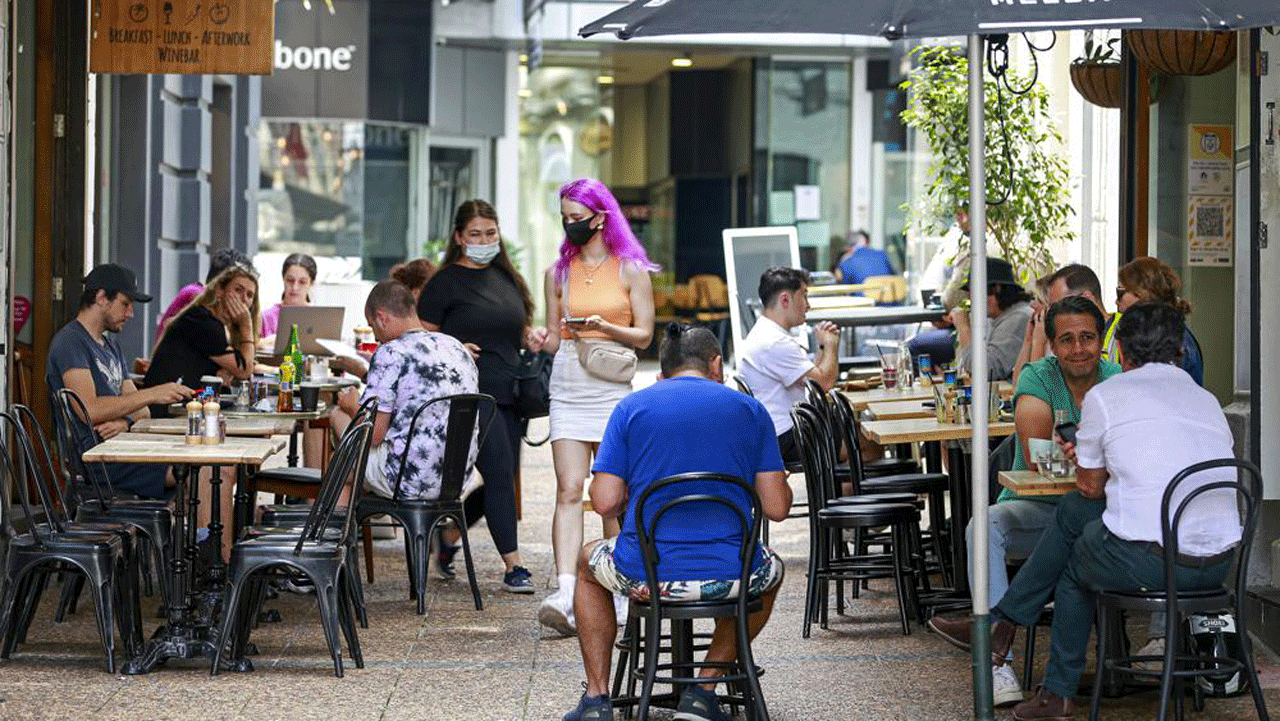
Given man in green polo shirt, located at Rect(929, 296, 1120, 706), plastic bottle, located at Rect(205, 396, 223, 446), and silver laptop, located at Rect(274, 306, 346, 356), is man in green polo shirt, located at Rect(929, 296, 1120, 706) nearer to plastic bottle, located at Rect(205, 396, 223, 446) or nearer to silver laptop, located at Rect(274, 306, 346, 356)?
plastic bottle, located at Rect(205, 396, 223, 446)

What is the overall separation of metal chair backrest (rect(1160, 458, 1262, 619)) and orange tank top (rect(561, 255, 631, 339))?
2867 mm

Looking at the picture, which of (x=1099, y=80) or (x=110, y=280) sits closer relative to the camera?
(x=110, y=280)

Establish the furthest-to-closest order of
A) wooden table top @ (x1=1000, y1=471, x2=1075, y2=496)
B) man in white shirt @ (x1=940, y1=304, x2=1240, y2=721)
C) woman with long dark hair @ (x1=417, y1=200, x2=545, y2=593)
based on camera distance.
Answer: woman with long dark hair @ (x1=417, y1=200, x2=545, y2=593), wooden table top @ (x1=1000, y1=471, x2=1075, y2=496), man in white shirt @ (x1=940, y1=304, x2=1240, y2=721)

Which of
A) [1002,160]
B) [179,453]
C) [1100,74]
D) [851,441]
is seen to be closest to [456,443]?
[851,441]

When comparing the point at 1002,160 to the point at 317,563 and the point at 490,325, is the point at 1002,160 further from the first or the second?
the point at 317,563

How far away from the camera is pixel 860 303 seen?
16.4m

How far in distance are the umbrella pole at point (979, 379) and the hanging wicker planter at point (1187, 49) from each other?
3440mm

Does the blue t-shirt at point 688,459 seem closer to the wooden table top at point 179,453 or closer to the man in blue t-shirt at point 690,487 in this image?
the man in blue t-shirt at point 690,487

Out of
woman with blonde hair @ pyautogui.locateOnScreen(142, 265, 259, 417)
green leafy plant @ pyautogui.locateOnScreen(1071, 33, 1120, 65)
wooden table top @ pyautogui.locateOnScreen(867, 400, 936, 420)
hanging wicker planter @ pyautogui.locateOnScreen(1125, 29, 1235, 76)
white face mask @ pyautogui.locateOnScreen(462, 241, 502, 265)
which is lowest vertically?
wooden table top @ pyautogui.locateOnScreen(867, 400, 936, 420)

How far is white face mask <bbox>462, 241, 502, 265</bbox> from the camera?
934 cm

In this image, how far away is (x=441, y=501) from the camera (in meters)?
8.80

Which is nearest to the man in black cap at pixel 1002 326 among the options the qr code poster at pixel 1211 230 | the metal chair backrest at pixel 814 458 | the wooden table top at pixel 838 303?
the qr code poster at pixel 1211 230

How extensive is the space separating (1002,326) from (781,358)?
1274 mm

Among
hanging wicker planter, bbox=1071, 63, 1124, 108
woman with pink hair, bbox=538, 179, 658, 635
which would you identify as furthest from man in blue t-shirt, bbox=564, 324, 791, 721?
hanging wicker planter, bbox=1071, 63, 1124, 108
